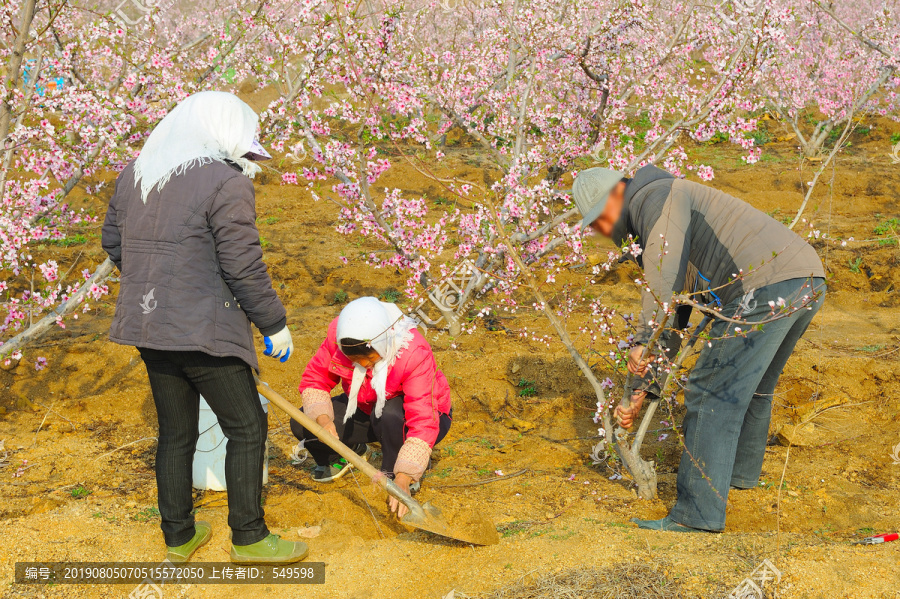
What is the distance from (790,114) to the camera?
513 inches

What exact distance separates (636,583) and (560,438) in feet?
6.81

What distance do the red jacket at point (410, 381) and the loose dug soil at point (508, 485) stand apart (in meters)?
0.44

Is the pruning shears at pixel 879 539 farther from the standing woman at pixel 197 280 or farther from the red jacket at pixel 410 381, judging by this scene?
the standing woman at pixel 197 280

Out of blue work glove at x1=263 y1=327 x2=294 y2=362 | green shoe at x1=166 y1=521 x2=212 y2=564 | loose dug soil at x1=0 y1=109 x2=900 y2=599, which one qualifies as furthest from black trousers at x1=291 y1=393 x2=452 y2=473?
blue work glove at x1=263 y1=327 x2=294 y2=362

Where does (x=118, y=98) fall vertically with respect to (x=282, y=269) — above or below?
above

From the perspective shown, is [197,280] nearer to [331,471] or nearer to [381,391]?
[381,391]

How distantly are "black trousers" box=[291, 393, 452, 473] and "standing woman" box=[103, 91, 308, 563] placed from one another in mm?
965

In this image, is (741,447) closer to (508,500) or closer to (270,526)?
(508,500)

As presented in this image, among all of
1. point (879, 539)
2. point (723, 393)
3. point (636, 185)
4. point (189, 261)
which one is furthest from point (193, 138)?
point (879, 539)

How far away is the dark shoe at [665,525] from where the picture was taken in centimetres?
314

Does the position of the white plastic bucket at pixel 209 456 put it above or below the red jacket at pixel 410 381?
below

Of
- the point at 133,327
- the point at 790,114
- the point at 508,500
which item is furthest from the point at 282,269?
the point at 790,114

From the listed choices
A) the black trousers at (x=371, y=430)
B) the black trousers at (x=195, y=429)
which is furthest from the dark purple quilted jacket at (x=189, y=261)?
the black trousers at (x=371, y=430)

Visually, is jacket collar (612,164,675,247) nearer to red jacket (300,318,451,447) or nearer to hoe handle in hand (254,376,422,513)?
red jacket (300,318,451,447)
